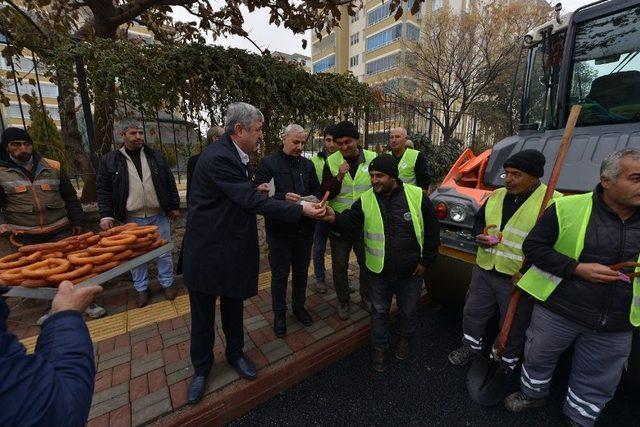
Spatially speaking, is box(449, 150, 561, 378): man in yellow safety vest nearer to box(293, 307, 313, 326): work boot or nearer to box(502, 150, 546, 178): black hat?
box(502, 150, 546, 178): black hat

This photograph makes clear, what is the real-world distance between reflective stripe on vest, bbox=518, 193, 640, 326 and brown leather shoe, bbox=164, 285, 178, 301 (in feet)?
12.0

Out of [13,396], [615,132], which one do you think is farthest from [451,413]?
[615,132]

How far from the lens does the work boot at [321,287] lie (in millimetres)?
3934

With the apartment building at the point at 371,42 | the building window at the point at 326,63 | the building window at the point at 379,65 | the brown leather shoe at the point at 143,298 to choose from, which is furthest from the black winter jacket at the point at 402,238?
the building window at the point at 326,63

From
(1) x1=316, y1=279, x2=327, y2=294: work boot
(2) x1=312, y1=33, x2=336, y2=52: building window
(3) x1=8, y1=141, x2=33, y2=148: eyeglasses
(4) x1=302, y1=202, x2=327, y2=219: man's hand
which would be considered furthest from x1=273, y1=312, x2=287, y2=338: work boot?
(2) x1=312, y1=33, x2=336, y2=52: building window

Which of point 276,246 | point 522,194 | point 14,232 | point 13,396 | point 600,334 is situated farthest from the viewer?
point 14,232

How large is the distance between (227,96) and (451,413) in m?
4.59

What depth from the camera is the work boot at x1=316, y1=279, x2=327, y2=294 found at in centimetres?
393

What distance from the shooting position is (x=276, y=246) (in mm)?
3004

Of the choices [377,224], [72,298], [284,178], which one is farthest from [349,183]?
[72,298]

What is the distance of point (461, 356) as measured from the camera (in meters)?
2.82

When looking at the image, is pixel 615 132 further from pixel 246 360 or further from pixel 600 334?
pixel 246 360

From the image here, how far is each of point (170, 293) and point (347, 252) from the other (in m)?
2.21

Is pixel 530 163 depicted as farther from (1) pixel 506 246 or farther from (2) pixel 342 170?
(2) pixel 342 170
